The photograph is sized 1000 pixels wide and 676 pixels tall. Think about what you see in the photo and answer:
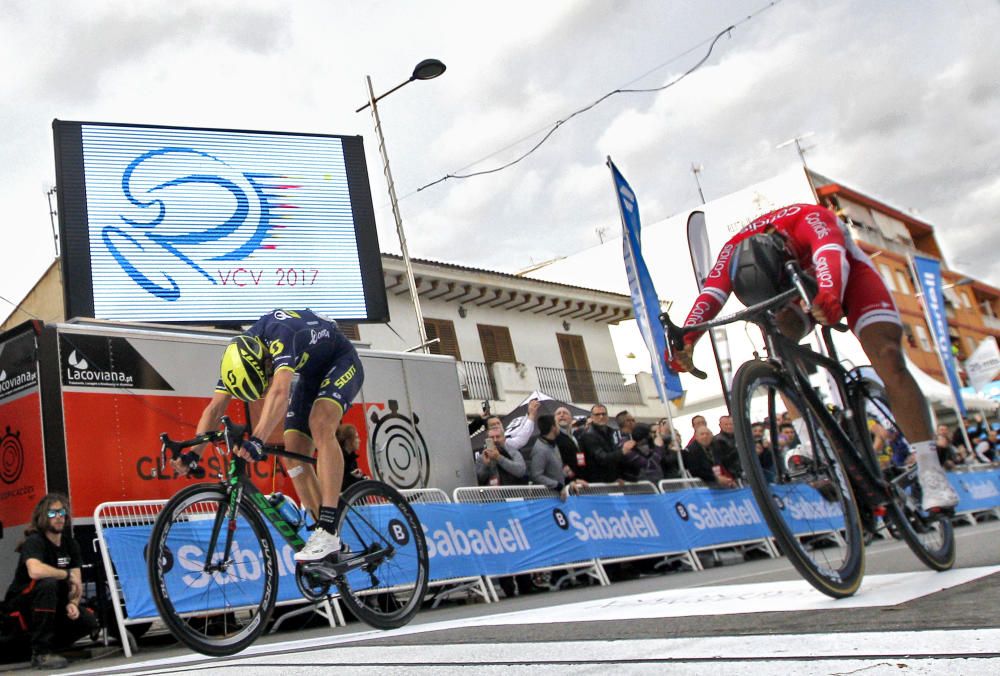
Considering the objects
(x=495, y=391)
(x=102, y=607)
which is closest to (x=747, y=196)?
(x=495, y=391)

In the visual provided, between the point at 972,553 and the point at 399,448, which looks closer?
the point at 972,553

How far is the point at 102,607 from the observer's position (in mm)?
7555

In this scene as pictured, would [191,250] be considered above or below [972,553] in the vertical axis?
above

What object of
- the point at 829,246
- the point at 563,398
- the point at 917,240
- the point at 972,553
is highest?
the point at 917,240

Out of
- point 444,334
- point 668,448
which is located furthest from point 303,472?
point 444,334

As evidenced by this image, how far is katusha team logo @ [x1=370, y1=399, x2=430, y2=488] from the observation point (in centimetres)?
1189

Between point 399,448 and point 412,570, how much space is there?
7178 millimetres

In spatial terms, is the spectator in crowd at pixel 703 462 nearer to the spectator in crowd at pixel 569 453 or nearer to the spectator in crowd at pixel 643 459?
the spectator in crowd at pixel 643 459

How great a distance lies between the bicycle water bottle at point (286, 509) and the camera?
15.0ft

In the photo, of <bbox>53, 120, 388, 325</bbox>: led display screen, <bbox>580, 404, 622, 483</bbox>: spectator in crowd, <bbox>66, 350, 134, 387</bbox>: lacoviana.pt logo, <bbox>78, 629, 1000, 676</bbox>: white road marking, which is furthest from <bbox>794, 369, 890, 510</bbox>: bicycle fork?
<bbox>53, 120, 388, 325</bbox>: led display screen

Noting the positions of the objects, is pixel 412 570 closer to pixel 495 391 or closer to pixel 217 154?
pixel 217 154

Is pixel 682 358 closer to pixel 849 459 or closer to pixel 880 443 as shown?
pixel 849 459

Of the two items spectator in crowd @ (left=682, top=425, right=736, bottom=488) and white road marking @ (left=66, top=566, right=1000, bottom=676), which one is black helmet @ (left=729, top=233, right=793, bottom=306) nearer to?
white road marking @ (left=66, top=566, right=1000, bottom=676)

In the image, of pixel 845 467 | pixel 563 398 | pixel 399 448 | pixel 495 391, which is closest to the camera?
pixel 845 467
